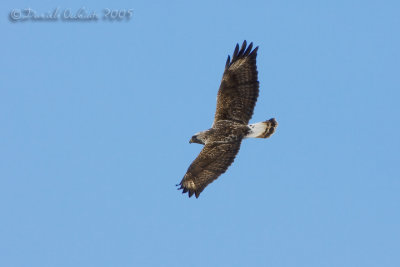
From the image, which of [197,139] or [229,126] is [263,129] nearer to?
[229,126]

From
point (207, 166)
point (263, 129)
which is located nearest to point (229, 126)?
point (263, 129)

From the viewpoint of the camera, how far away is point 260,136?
1559 cm

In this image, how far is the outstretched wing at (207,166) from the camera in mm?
14969

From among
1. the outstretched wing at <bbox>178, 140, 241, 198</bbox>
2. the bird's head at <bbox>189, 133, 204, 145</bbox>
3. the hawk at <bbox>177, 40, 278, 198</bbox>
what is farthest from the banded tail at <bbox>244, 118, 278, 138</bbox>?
the bird's head at <bbox>189, 133, 204, 145</bbox>

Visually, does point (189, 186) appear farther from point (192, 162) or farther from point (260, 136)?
point (260, 136)

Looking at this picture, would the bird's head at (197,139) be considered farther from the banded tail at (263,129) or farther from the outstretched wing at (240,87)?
the banded tail at (263,129)

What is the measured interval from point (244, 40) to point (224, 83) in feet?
3.77

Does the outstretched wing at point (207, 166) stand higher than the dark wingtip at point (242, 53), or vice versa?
the dark wingtip at point (242, 53)

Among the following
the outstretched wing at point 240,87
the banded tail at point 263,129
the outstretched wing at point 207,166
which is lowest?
the outstretched wing at point 207,166

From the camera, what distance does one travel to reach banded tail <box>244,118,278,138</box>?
15.5 m

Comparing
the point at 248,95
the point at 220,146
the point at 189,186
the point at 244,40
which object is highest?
the point at 244,40

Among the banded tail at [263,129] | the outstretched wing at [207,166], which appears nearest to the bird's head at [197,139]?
the outstretched wing at [207,166]

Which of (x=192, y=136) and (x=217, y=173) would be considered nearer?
(x=217, y=173)

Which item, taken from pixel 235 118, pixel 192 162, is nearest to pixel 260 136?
pixel 235 118
